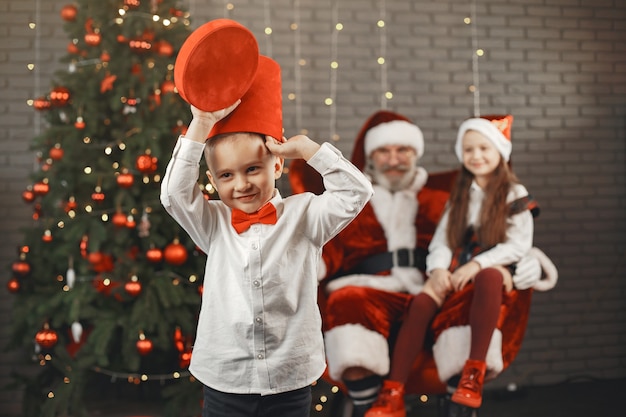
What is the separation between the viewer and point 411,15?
4449 mm

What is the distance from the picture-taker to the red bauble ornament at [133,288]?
118 inches

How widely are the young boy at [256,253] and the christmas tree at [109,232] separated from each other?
53.0 inches

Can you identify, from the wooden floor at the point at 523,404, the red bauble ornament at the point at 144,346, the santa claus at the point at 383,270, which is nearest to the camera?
the santa claus at the point at 383,270

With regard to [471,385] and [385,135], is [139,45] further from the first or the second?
[471,385]

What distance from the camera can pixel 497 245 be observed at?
306 centimetres

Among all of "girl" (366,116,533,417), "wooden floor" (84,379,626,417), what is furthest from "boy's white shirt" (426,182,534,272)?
"wooden floor" (84,379,626,417)

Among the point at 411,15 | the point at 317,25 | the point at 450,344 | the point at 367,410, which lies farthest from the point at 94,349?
the point at 411,15

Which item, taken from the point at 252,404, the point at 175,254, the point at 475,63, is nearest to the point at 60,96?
the point at 175,254

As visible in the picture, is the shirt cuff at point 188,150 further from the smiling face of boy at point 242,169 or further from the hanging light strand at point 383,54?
the hanging light strand at point 383,54

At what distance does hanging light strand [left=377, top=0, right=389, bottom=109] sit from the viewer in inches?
173

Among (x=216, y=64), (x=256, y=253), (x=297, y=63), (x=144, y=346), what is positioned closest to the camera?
(x=216, y=64)

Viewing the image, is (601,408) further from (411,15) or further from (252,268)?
(252,268)

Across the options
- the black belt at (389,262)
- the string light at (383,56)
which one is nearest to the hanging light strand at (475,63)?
the string light at (383,56)

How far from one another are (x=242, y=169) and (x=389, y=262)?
5.75 ft
